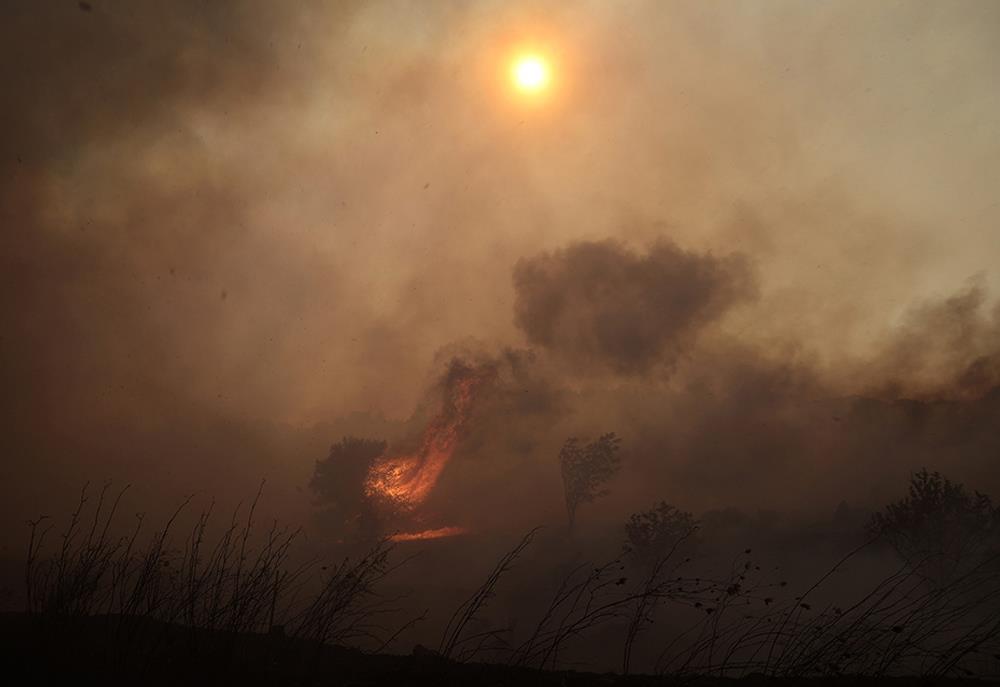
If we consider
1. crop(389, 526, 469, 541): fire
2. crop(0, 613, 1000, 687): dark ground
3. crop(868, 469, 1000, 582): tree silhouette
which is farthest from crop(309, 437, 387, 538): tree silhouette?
crop(0, 613, 1000, 687): dark ground

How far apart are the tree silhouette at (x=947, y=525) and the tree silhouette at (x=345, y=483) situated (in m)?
70.7

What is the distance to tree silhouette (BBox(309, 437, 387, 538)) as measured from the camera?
92062 millimetres

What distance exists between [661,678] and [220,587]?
4.58 meters

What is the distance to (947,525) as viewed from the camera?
41.4m

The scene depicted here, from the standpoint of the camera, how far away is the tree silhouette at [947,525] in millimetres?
39844

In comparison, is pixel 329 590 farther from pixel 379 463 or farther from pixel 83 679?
pixel 379 463

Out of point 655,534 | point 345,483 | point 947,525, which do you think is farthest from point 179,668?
point 345,483

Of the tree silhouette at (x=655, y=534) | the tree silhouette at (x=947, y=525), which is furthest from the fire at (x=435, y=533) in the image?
the tree silhouette at (x=947, y=525)

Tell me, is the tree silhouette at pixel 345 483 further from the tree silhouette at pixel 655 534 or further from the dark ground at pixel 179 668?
the dark ground at pixel 179 668

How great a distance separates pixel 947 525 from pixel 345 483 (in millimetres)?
81090

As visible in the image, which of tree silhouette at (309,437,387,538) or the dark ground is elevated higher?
tree silhouette at (309,437,387,538)

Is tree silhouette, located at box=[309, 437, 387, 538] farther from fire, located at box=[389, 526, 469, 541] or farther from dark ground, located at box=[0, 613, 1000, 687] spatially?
dark ground, located at box=[0, 613, 1000, 687]

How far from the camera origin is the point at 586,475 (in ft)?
283

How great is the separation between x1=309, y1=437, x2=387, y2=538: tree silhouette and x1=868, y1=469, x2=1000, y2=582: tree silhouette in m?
70.7
